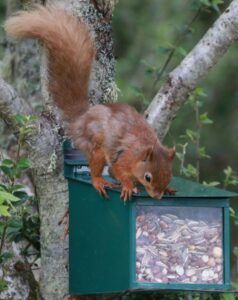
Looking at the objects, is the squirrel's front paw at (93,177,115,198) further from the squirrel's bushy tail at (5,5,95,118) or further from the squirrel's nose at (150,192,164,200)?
the squirrel's bushy tail at (5,5,95,118)

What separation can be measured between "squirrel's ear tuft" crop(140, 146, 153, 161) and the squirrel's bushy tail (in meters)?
0.61

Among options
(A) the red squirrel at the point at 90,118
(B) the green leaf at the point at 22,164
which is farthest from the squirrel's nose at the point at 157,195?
(B) the green leaf at the point at 22,164

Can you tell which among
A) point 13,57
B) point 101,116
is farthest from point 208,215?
point 13,57

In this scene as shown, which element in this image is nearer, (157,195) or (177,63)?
(157,195)

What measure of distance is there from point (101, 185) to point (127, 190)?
0.85ft

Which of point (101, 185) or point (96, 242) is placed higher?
point (101, 185)

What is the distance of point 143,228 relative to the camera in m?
4.12

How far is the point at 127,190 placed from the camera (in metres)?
4.21

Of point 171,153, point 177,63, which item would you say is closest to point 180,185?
point 171,153

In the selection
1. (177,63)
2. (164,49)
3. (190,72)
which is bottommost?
(190,72)

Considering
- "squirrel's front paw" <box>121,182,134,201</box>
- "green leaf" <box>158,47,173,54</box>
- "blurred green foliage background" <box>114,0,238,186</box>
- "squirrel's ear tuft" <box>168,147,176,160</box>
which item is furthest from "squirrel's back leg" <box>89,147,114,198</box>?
"blurred green foliage background" <box>114,0,238,186</box>

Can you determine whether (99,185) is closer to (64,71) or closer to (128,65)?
(64,71)

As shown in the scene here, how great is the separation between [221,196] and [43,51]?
140 centimetres

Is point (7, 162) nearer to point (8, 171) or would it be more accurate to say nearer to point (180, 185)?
point (8, 171)
